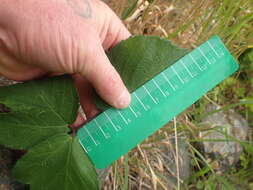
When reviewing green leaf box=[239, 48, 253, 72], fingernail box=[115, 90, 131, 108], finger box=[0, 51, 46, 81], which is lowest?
green leaf box=[239, 48, 253, 72]

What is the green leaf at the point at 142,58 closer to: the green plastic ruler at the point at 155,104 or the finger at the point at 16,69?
the green plastic ruler at the point at 155,104

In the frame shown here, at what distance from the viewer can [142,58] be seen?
0.81 m

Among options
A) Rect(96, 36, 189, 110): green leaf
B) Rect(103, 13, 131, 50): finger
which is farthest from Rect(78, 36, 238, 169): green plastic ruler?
Rect(103, 13, 131, 50): finger

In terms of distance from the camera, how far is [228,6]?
49.7 inches

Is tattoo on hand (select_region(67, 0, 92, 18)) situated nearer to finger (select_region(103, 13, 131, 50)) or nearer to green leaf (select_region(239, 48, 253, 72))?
finger (select_region(103, 13, 131, 50))

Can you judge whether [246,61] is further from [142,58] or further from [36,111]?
[36,111]

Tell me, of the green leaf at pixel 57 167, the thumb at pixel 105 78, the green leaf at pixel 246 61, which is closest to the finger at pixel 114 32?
the thumb at pixel 105 78

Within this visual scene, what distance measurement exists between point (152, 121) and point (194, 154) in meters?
0.82

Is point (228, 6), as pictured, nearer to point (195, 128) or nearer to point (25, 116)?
point (195, 128)

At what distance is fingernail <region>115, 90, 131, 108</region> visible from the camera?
0.78 m

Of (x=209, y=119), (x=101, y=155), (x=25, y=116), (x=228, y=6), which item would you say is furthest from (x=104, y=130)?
(x=209, y=119)

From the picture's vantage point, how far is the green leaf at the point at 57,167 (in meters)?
0.74

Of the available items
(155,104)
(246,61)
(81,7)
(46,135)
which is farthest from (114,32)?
(246,61)

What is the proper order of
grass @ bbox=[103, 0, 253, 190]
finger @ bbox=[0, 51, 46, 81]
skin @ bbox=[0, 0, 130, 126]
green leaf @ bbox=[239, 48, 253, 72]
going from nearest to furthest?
skin @ bbox=[0, 0, 130, 126], finger @ bbox=[0, 51, 46, 81], grass @ bbox=[103, 0, 253, 190], green leaf @ bbox=[239, 48, 253, 72]
